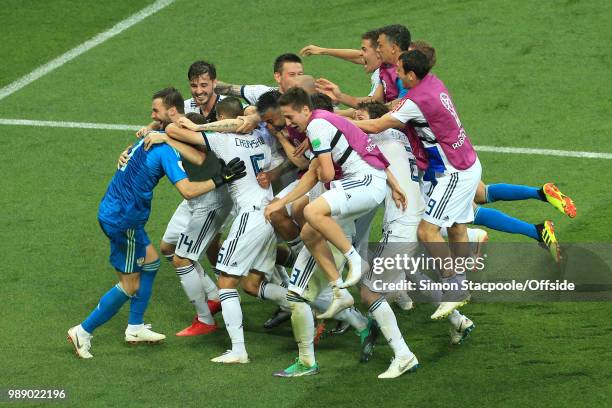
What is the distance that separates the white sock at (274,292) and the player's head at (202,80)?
190cm

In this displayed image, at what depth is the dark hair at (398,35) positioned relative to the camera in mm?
11953

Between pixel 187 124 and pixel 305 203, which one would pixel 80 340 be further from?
pixel 305 203

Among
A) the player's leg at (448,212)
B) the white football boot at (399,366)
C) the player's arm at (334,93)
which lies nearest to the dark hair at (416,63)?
the player's arm at (334,93)

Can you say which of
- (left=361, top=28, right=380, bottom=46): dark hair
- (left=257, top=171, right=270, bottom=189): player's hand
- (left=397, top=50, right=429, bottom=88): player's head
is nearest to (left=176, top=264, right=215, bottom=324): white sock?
(left=257, top=171, right=270, bottom=189): player's hand

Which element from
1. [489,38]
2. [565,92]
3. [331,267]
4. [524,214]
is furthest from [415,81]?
[489,38]

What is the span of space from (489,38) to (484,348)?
7.70 metres

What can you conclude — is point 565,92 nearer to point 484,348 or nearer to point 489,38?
point 489,38

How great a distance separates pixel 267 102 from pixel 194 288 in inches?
69.4

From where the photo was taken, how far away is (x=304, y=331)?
10688 millimetres

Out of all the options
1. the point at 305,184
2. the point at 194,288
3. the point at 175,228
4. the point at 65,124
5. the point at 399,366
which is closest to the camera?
the point at 399,366

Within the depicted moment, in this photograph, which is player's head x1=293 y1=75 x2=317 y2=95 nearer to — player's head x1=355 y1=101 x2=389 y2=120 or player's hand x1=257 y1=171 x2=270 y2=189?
player's head x1=355 y1=101 x2=389 y2=120

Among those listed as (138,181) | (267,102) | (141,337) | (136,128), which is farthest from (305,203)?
(136,128)

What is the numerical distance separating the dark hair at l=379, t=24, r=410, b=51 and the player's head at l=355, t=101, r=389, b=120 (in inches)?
30.4

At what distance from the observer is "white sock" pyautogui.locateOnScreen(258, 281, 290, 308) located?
11.4 metres
